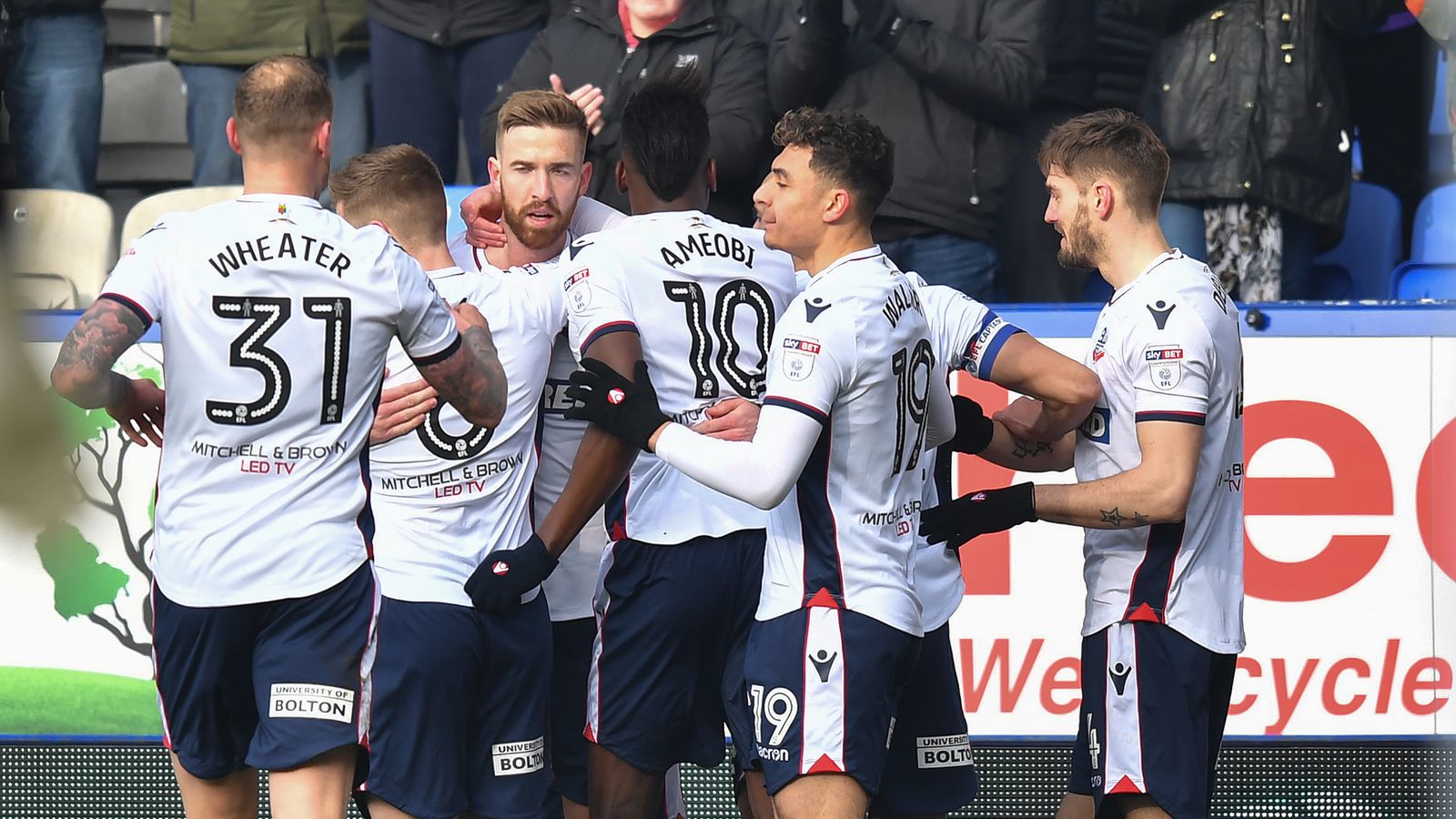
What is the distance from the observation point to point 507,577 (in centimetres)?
362

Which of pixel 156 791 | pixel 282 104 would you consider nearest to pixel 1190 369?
pixel 282 104

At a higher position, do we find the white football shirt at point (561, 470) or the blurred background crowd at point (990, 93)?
the blurred background crowd at point (990, 93)

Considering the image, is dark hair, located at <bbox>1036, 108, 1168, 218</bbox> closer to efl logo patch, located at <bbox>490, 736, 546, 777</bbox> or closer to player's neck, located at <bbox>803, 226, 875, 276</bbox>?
player's neck, located at <bbox>803, 226, 875, 276</bbox>

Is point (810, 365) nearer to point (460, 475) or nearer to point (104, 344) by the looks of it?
point (460, 475)

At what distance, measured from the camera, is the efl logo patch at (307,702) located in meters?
3.28

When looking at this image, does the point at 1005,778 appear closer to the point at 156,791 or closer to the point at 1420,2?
the point at 156,791

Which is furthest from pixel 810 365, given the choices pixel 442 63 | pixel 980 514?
pixel 442 63

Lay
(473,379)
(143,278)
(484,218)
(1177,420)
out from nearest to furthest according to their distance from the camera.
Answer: (143,278) < (473,379) < (1177,420) < (484,218)

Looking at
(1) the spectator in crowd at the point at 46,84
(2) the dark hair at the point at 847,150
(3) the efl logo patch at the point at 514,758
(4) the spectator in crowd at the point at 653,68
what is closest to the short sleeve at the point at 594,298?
(2) the dark hair at the point at 847,150

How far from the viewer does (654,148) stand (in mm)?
4043

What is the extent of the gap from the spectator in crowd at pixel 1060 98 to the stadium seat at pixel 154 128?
3548 millimetres

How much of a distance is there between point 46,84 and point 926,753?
309 centimetres

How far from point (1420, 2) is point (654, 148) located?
3.38 m

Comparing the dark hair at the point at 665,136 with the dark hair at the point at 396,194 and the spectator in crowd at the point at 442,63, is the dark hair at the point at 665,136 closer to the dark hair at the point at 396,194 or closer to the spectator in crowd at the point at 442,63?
the dark hair at the point at 396,194
